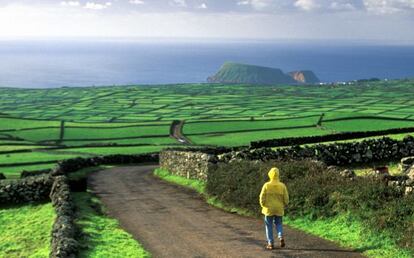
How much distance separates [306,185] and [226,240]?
4446 millimetres

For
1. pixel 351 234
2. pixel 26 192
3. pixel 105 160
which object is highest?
pixel 351 234

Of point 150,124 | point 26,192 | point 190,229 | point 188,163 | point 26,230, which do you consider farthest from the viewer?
point 150,124

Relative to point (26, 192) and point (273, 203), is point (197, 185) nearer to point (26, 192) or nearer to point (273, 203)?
point (26, 192)

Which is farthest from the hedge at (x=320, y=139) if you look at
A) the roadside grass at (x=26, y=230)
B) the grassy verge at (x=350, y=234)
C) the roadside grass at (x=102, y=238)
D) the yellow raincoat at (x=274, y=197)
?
the yellow raincoat at (x=274, y=197)

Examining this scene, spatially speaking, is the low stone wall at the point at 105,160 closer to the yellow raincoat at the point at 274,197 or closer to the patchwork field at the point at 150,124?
the patchwork field at the point at 150,124

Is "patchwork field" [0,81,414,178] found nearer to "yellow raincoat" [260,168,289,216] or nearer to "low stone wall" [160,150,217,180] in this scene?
"low stone wall" [160,150,217,180]

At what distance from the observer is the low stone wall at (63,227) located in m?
15.7

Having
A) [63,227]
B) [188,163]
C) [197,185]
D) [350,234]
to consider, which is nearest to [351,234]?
[350,234]

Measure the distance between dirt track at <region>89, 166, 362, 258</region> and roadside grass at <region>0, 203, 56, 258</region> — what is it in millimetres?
3095

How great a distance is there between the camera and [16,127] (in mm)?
106125

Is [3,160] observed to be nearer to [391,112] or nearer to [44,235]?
[44,235]

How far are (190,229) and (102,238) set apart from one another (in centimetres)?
342

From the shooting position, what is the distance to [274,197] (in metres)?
16.5

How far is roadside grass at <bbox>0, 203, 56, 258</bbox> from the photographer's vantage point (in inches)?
747
